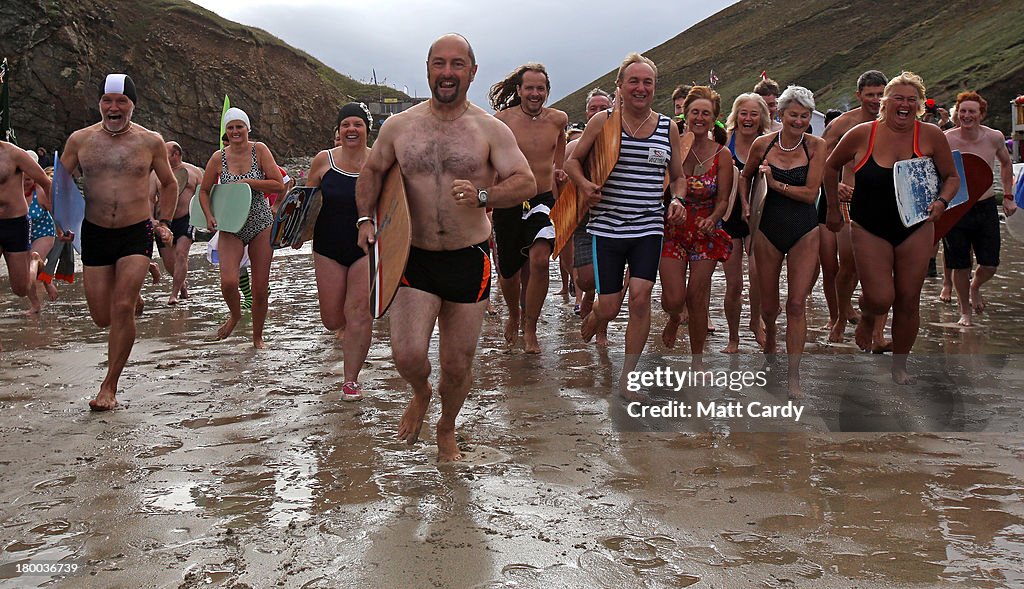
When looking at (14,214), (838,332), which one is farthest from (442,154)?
(14,214)

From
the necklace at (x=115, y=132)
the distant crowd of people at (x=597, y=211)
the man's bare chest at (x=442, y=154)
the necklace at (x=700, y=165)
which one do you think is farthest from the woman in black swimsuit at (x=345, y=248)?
the necklace at (x=700, y=165)

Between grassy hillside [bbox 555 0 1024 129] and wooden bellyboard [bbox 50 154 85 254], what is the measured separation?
137 ft

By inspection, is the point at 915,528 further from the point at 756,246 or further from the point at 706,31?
the point at 706,31

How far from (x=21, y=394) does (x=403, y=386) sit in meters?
2.63

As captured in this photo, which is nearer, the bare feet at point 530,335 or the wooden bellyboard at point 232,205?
the bare feet at point 530,335

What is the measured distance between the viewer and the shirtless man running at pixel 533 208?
8039 mm

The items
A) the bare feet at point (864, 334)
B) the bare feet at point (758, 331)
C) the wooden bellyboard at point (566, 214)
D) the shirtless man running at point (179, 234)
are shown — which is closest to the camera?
the wooden bellyboard at point (566, 214)

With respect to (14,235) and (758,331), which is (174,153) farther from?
(758,331)

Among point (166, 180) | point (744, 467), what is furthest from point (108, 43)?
point (744, 467)

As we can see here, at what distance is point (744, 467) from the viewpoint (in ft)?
15.6

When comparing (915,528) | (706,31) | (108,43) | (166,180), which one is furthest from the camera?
(706,31)

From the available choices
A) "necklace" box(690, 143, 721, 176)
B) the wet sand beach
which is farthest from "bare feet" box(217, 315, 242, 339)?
"necklace" box(690, 143, 721, 176)

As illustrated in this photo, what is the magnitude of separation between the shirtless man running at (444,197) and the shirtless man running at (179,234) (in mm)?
7410

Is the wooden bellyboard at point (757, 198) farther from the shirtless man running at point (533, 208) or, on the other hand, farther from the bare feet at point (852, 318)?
the bare feet at point (852, 318)
